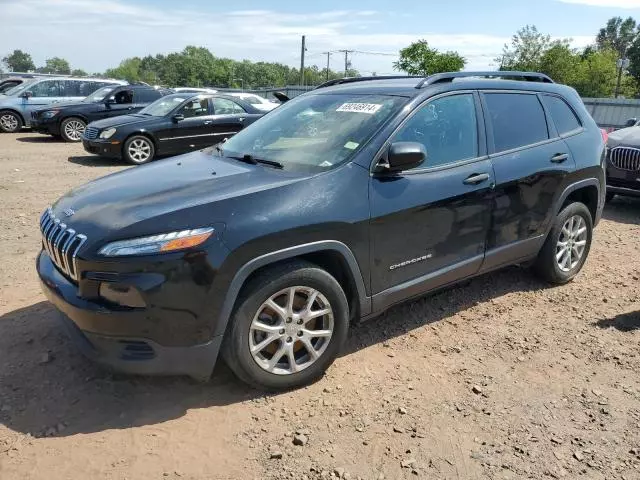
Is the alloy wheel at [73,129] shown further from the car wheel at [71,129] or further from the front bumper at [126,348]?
the front bumper at [126,348]

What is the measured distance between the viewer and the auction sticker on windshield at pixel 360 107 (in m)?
3.60

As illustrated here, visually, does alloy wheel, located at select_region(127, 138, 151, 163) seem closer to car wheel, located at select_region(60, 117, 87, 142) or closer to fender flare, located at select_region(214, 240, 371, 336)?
car wheel, located at select_region(60, 117, 87, 142)

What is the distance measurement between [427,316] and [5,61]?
152503 mm

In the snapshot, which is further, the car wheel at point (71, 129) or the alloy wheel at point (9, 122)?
the alloy wheel at point (9, 122)

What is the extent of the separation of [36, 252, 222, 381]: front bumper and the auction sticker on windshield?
1809mm

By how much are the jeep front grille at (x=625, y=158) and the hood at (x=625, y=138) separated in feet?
0.33

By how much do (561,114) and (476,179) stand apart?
1.51 metres

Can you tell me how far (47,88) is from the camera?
1684cm

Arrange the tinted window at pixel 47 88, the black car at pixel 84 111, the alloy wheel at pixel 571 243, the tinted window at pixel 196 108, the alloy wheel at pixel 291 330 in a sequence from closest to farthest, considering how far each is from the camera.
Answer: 1. the alloy wheel at pixel 291 330
2. the alloy wheel at pixel 571 243
3. the tinted window at pixel 196 108
4. the black car at pixel 84 111
5. the tinted window at pixel 47 88

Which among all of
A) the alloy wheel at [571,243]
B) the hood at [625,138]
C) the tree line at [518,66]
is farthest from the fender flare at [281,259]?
the tree line at [518,66]

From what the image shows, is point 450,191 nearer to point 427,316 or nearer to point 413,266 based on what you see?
point 413,266

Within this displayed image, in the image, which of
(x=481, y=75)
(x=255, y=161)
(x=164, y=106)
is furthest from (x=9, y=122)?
(x=481, y=75)

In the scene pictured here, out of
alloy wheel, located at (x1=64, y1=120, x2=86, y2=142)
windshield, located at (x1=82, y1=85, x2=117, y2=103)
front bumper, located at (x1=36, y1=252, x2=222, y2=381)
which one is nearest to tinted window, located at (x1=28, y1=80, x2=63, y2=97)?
windshield, located at (x1=82, y1=85, x2=117, y2=103)

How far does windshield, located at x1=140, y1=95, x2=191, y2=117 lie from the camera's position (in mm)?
11820
